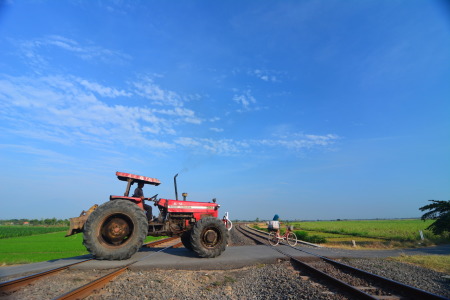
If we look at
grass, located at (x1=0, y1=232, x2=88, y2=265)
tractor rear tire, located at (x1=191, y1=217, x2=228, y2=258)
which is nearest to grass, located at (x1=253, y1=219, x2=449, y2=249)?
tractor rear tire, located at (x1=191, y1=217, x2=228, y2=258)

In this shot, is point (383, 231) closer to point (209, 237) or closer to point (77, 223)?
point (209, 237)

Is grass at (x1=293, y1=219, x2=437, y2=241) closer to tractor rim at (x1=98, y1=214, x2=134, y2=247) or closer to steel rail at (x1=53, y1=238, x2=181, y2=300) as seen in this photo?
tractor rim at (x1=98, y1=214, x2=134, y2=247)

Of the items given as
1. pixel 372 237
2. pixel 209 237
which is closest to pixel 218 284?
pixel 209 237

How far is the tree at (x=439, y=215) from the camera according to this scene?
14.8m

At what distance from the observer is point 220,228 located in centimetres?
748

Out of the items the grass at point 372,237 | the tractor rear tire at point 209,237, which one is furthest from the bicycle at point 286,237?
the tractor rear tire at point 209,237

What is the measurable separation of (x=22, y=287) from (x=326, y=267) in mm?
6660

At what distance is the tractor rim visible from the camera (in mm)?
6824

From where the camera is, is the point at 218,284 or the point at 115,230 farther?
the point at 115,230

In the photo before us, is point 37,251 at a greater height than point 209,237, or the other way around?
point 209,237

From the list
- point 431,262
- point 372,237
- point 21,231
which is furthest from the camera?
point 21,231

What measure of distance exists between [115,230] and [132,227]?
471mm

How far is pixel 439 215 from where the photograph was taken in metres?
15.8

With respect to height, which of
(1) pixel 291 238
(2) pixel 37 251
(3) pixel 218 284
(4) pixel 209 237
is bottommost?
(2) pixel 37 251
